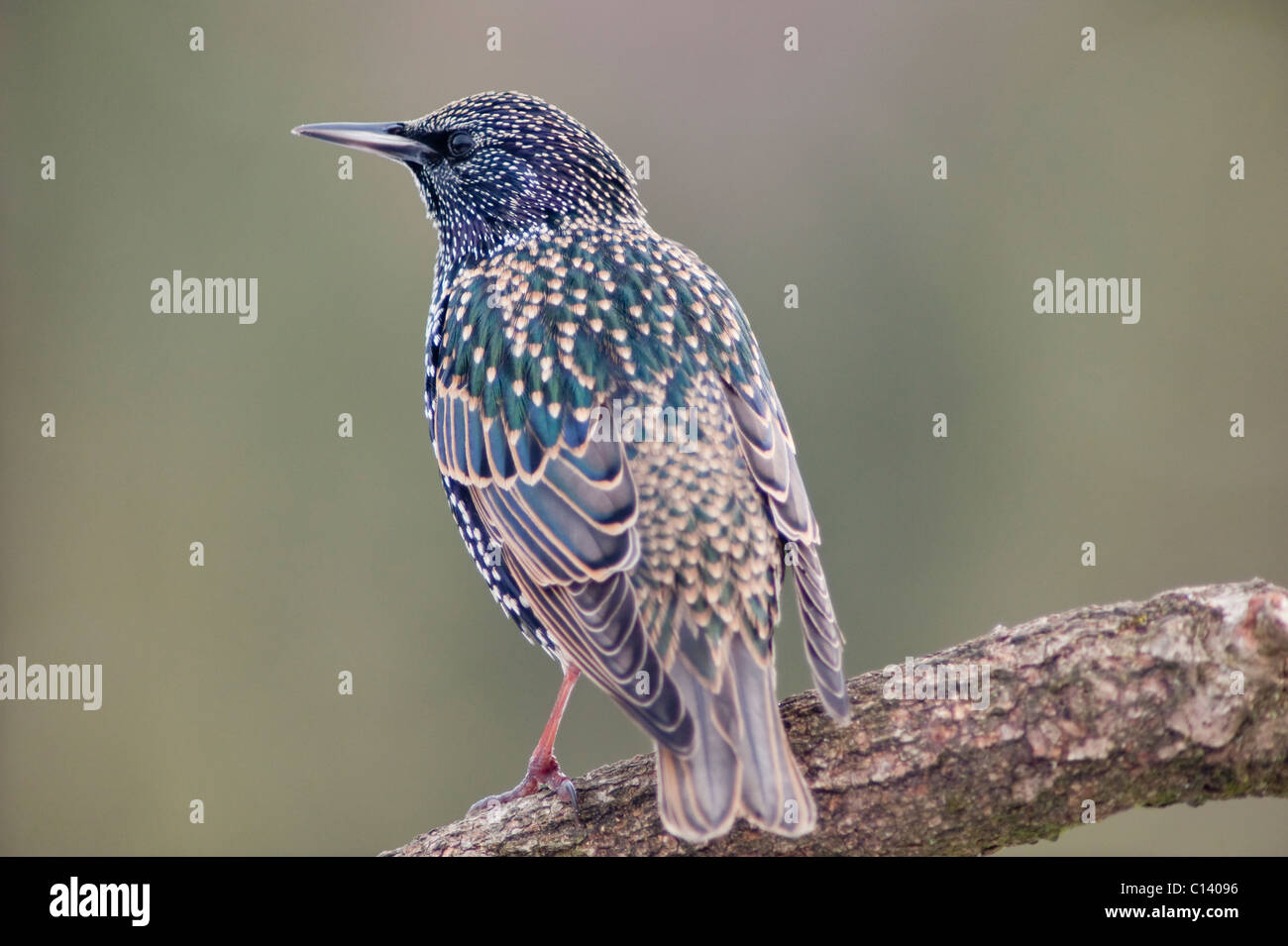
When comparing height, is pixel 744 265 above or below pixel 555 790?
above

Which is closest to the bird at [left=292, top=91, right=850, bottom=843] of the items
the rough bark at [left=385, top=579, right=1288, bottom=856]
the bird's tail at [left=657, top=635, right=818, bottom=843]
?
the bird's tail at [left=657, top=635, right=818, bottom=843]

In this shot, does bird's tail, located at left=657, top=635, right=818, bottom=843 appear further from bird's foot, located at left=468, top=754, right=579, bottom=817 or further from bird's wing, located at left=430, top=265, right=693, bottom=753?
bird's foot, located at left=468, top=754, right=579, bottom=817

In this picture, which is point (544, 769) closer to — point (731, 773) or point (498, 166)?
point (731, 773)

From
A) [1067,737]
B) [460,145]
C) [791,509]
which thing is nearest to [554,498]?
[791,509]

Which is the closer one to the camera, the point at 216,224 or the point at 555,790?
the point at 555,790

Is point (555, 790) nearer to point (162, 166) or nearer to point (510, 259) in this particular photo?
point (510, 259)

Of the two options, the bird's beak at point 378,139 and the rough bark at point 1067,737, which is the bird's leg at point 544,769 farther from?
the bird's beak at point 378,139

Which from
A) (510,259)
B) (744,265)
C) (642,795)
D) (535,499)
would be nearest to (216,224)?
(744,265)
